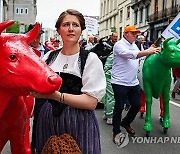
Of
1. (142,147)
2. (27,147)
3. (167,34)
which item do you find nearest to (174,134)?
(142,147)

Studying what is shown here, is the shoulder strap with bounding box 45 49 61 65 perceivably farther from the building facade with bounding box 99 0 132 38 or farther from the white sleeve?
the building facade with bounding box 99 0 132 38

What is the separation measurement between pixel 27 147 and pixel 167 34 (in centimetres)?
369

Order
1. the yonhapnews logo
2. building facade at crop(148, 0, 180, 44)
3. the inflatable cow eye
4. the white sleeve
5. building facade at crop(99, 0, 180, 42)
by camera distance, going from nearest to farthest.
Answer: the inflatable cow eye → the white sleeve → the yonhapnews logo → building facade at crop(148, 0, 180, 44) → building facade at crop(99, 0, 180, 42)

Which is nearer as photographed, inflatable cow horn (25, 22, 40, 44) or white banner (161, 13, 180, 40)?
inflatable cow horn (25, 22, 40, 44)

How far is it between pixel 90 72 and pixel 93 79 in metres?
0.06

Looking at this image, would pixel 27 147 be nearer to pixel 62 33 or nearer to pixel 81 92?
pixel 81 92

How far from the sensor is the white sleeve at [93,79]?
98.0 inches

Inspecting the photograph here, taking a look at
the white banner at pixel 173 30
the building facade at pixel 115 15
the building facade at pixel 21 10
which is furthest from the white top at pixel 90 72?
the building facade at pixel 21 10

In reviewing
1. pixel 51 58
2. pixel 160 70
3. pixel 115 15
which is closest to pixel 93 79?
pixel 51 58

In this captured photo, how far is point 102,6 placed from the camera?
7212 centimetres

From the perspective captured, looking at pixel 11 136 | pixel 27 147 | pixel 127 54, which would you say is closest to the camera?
pixel 11 136

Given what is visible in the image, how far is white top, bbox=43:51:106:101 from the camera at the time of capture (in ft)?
8.17

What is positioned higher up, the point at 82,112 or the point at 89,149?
the point at 82,112

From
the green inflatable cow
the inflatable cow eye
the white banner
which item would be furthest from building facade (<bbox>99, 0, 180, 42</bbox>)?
the inflatable cow eye
